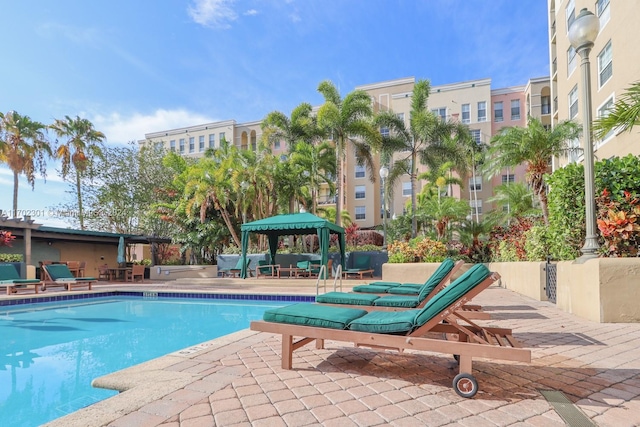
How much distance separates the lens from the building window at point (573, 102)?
18.6m

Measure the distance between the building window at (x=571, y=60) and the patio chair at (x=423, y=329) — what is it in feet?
65.7

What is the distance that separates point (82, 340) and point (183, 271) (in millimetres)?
14055

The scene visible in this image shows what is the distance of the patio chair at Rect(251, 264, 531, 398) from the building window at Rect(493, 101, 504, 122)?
119 ft

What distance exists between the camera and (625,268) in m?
5.41

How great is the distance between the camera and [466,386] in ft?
9.20

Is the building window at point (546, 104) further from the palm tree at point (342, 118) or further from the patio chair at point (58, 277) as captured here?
the patio chair at point (58, 277)

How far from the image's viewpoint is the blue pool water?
3980mm

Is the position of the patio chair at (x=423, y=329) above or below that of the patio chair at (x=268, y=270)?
above

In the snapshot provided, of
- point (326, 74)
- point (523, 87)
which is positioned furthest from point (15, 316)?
point (523, 87)

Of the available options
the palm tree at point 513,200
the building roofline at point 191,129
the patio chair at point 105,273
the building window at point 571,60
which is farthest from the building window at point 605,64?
the building roofline at point 191,129

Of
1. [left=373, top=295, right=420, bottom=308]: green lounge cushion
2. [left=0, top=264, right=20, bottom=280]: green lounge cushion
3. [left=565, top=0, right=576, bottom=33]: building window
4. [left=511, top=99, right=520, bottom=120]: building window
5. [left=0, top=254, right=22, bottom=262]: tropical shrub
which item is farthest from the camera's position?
[left=511, top=99, right=520, bottom=120]: building window

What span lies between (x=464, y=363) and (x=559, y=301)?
5.30 m

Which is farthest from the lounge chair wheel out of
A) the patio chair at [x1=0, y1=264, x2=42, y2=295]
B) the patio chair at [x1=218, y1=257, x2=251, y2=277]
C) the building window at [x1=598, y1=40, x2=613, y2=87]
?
the building window at [x1=598, y1=40, x2=613, y2=87]

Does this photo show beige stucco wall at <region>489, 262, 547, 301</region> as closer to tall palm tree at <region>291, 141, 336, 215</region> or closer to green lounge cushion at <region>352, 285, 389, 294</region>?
green lounge cushion at <region>352, 285, 389, 294</region>
